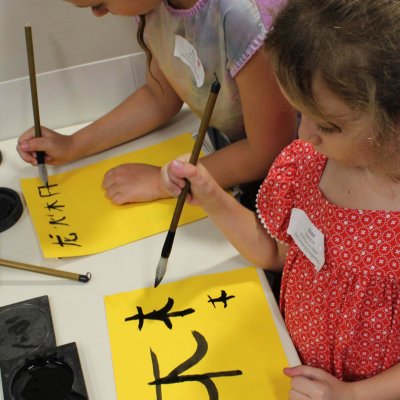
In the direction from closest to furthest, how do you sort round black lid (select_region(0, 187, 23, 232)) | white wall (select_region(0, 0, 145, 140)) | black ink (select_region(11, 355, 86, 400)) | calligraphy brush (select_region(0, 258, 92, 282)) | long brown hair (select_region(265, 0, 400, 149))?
long brown hair (select_region(265, 0, 400, 149)), black ink (select_region(11, 355, 86, 400)), calligraphy brush (select_region(0, 258, 92, 282)), round black lid (select_region(0, 187, 23, 232)), white wall (select_region(0, 0, 145, 140))

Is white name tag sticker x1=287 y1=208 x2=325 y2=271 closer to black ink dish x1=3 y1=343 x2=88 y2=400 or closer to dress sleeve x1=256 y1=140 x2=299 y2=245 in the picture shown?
dress sleeve x1=256 y1=140 x2=299 y2=245

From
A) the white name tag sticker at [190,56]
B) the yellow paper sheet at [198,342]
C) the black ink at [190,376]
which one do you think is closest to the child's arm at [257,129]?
the white name tag sticker at [190,56]

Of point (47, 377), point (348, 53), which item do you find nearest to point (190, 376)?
point (47, 377)

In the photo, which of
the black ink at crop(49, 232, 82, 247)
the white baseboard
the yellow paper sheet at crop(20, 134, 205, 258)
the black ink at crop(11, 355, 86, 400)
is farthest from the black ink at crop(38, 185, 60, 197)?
the black ink at crop(11, 355, 86, 400)

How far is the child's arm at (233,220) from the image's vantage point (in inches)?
28.4

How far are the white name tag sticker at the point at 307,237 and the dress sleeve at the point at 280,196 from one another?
2 cm

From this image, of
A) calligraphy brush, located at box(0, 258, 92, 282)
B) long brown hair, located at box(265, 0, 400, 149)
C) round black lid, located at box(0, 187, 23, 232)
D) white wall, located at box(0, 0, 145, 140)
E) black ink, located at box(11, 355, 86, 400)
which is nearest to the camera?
long brown hair, located at box(265, 0, 400, 149)

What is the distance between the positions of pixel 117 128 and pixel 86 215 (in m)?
0.21

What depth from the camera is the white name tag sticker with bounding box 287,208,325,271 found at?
671 mm

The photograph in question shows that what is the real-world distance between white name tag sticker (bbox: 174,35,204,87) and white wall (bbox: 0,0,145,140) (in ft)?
0.67

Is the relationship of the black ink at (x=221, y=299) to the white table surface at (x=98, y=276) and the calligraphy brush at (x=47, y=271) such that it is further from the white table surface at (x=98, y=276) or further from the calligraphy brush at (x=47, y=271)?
the calligraphy brush at (x=47, y=271)

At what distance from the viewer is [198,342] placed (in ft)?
2.21

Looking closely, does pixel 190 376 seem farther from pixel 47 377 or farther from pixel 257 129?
pixel 257 129

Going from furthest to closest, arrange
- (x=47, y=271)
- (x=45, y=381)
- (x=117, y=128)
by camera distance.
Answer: (x=117, y=128), (x=47, y=271), (x=45, y=381)
